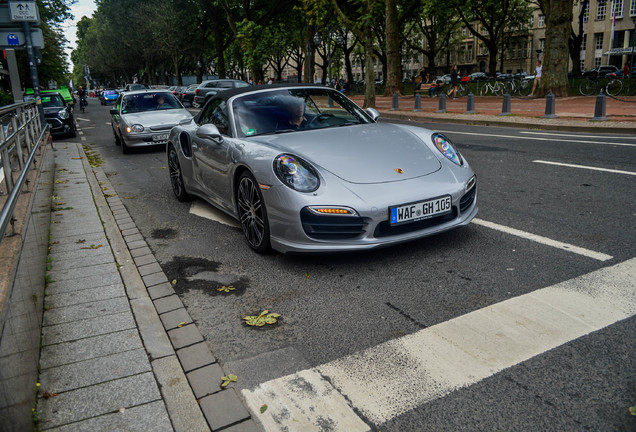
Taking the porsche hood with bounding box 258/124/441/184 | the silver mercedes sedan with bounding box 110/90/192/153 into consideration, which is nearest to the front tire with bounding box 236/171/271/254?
the porsche hood with bounding box 258/124/441/184

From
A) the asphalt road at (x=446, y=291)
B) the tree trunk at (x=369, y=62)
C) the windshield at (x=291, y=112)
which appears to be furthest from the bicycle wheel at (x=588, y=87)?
the windshield at (x=291, y=112)

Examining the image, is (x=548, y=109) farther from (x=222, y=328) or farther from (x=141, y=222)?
(x=222, y=328)

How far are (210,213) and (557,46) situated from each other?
20479 mm

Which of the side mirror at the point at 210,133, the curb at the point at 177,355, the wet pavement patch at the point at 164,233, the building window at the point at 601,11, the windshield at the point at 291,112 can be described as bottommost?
the wet pavement patch at the point at 164,233

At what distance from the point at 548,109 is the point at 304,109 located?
13801 millimetres

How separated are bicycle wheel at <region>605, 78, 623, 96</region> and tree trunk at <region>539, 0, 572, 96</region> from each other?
1629mm

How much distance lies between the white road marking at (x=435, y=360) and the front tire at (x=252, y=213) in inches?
71.0

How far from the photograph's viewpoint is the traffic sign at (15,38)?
1340 centimetres

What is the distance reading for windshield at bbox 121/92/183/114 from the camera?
13.9 meters

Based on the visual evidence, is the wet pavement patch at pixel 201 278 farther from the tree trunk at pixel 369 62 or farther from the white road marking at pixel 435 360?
the tree trunk at pixel 369 62

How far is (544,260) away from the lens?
4.24m

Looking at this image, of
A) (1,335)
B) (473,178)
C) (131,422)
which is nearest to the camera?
(1,335)

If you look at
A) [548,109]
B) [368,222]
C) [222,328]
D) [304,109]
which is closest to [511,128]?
[548,109]

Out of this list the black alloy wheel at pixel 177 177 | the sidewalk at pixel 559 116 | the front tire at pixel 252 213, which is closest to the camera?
the front tire at pixel 252 213
